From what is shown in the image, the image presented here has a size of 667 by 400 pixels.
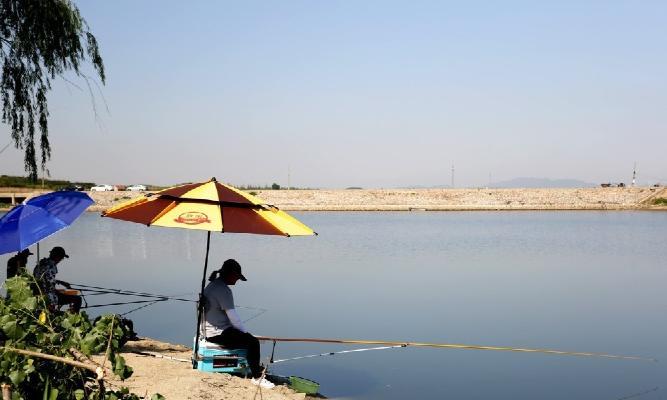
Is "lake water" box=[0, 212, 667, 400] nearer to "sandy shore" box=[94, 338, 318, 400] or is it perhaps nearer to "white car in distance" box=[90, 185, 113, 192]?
"sandy shore" box=[94, 338, 318, 400]

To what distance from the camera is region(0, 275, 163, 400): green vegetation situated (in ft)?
9.45

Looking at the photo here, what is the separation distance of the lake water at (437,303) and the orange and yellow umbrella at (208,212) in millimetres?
2593

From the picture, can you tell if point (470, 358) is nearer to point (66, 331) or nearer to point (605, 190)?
point (66, 331)

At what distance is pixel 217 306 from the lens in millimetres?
6660

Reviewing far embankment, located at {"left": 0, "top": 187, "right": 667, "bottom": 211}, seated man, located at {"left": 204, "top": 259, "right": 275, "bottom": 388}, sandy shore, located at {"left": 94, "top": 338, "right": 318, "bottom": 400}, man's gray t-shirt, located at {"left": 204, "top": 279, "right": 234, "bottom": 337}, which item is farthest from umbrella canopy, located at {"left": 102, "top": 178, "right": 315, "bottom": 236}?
far embankment, located at {"left": 0, "top": 187, "right": 667, "bottom": 211}

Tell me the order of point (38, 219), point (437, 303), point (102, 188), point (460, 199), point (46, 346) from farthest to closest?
point (102, 188)
point (460, 199)
point (437, 303)
point (38, 219)
point (46, 346)

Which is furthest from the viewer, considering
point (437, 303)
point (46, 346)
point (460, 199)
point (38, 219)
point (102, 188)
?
point (102, 188)

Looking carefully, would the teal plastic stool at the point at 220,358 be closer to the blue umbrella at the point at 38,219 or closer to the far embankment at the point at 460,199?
the blue umbrella at the point at 38,219

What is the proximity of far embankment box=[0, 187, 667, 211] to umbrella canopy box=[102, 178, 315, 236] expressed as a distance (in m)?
55.0

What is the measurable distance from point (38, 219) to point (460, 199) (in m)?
Result: 61.6

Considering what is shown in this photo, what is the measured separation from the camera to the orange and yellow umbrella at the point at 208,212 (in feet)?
20.2

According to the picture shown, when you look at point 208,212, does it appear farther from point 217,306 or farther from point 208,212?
point 217,306

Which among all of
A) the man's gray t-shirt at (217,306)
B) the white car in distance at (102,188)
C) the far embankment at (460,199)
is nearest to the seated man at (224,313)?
the man's gray t-shirt at (217,306)

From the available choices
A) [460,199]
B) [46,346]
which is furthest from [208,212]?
[460,199]
